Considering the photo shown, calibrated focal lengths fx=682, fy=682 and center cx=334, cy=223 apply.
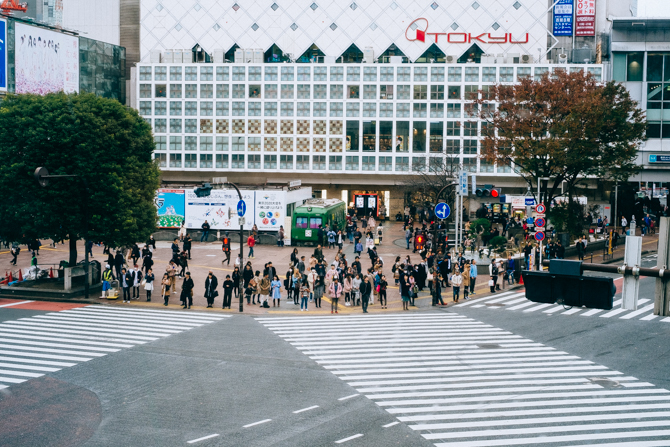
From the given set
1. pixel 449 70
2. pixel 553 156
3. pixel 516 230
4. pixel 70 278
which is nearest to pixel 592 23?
pixel 449 70

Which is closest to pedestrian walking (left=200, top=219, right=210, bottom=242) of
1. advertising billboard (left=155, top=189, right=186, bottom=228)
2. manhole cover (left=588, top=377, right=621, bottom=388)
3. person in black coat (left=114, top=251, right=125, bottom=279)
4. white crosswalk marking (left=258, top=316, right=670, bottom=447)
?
advertising billboard (left=155, top=189, right=186, bottom=228)

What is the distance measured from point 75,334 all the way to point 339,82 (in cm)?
5078

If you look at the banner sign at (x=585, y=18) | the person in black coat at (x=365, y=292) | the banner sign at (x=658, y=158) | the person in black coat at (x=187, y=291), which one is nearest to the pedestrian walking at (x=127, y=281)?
the person in black coat at (x=187, y=291)

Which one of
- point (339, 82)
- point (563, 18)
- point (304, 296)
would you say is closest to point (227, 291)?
point (304, 296)

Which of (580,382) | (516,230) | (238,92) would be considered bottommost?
(580,382)

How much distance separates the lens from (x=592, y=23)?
249 feet

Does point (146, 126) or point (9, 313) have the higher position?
point (146, 126)

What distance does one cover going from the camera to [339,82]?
229 feet

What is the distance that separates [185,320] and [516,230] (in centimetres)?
3214

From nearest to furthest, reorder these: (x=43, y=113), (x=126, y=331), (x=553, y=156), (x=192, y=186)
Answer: (x=126, y=331) → (x=43, y=113) → (x=553, y=156) → (x=192, y=186)

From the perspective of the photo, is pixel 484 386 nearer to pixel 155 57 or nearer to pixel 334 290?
pixel 334 290

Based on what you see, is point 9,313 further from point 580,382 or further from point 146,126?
point 580,382

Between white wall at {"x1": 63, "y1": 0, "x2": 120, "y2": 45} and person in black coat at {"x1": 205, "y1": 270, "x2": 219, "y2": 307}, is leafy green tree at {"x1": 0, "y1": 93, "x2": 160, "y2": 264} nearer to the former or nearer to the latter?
person in black coat at {"x1": 205, "y1": 270, "x2": 219, "y2": 307}

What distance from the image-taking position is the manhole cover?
18.3 meters
